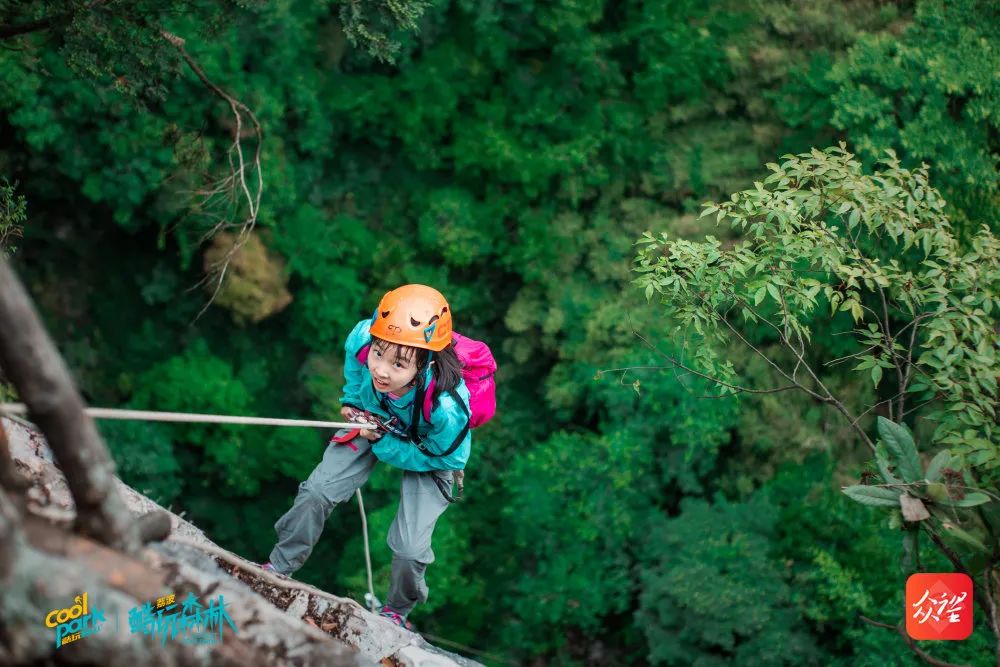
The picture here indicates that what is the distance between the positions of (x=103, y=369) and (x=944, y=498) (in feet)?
29.8

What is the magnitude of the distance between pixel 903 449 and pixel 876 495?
0.26 meters

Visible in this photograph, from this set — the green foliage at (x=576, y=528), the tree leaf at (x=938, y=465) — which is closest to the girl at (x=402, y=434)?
the tree leaf at (x=938, y=465)

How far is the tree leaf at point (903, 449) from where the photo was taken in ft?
14.8

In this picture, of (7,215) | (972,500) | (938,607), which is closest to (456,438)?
(972,500)

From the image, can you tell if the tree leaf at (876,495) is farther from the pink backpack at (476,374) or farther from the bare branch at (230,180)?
the bare branch at (230,180)

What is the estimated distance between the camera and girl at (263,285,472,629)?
13.6 ft

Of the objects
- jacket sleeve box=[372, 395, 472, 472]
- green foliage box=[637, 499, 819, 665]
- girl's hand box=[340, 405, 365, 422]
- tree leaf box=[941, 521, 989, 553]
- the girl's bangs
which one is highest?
the girl's bangs

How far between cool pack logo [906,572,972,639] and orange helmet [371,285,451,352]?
317 centimetres

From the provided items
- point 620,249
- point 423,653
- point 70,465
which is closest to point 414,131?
point 620,249

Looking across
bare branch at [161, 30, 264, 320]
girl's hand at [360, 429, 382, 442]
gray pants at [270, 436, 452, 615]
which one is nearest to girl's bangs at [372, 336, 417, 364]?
girl's hand at [360, 429, 382, 442]

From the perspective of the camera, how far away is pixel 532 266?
10.6 meters

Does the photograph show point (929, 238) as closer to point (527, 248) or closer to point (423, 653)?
point (423, 653)

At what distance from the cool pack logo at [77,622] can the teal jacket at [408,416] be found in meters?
1.97

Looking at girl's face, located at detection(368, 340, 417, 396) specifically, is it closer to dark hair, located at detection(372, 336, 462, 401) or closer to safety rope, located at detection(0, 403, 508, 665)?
dark hair, located at detection(372, 336, 462, 401)
